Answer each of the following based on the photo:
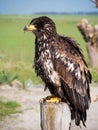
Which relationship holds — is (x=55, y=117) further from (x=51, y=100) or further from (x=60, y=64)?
(x=60, y=64)

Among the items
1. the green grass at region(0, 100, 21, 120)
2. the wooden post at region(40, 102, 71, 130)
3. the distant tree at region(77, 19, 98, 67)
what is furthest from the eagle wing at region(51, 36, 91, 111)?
the distant tree at region(77, 19, 98, 67)

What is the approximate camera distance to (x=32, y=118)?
28.4 feet

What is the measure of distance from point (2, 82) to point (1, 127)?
330 centimetres

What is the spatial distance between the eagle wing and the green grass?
350 centimetres

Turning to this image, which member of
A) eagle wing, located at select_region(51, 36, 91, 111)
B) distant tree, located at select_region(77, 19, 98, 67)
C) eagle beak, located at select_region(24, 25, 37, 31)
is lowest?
distant tree, located at select_region(77, 19, 98, 67)

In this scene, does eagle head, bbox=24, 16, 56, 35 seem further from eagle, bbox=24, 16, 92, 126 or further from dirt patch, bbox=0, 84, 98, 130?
dirt patch, bbox=0, 84, 98, 130

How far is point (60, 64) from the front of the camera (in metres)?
5.36

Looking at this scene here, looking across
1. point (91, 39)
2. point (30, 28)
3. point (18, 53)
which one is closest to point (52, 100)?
point (30, 28)

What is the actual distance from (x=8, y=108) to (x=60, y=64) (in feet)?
13.7

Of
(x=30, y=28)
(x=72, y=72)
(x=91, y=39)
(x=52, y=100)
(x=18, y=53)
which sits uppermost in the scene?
(x=30, y=28)

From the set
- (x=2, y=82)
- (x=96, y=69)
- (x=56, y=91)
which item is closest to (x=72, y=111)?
(x=56, y=91)

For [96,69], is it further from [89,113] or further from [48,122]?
[48,122]

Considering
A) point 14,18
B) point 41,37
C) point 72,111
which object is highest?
point 41,37

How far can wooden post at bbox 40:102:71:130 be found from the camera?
4.67 metres
